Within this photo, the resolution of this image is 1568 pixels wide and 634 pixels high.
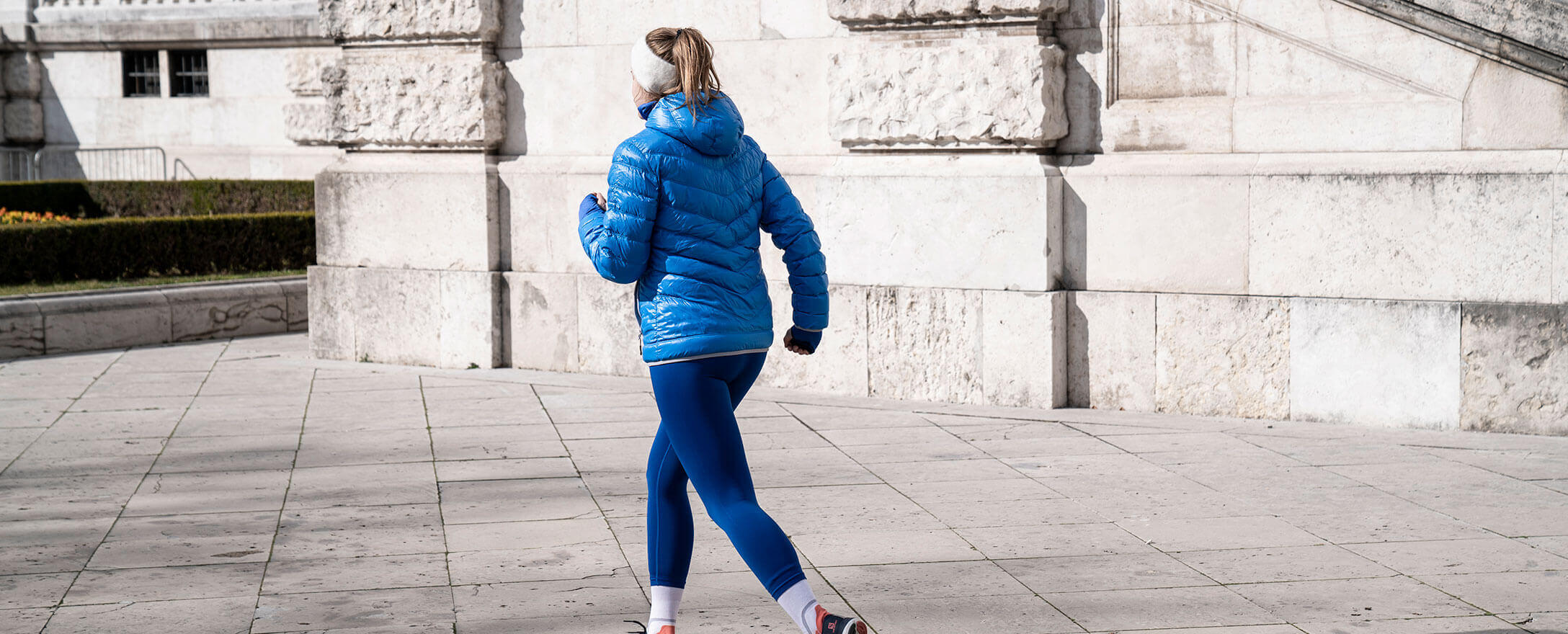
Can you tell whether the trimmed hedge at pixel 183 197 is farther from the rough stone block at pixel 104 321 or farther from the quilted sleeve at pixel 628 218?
the quilted sleeve at pixel 628 218

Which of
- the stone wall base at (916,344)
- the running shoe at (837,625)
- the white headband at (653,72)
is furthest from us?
the stone wall base at (916,344)

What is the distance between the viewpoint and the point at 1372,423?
7.28m

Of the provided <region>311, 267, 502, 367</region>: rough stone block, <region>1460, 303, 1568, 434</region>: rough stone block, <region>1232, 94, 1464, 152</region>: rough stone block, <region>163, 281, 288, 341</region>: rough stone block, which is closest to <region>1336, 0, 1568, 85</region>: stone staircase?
<region>1232, 94, 1464, 152</region>: rough stone block

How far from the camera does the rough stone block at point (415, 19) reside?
941 cm

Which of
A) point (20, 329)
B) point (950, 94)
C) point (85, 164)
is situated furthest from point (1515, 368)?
point (85, 164)

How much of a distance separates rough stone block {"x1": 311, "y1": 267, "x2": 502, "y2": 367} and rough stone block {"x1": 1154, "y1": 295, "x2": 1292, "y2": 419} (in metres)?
4.27

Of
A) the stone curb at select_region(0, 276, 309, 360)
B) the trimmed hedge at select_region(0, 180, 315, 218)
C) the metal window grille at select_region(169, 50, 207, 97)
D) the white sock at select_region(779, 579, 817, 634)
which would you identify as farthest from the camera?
the metal window grille at select_region(169, 50, 207, 97)

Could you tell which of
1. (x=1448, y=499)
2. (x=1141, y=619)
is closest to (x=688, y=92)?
(x=1141, y=619)

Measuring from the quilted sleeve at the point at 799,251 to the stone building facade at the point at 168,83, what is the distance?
1693cm

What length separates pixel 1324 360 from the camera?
7352mm

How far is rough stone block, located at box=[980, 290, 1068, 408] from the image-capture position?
781 centimetres

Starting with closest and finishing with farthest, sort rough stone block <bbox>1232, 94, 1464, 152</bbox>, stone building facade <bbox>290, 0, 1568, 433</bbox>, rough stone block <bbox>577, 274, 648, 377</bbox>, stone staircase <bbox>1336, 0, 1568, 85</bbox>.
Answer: stone staircase <bbox>1336, 0, 1568, 85</bbox> < stone building facade <bbox>290, 0, 1568, 433</bbox> < rough stone block <bbox>1232, 94, 1464, 152</bbox> < rough stone block <bbox>577, 274, 648, 377</bbox>

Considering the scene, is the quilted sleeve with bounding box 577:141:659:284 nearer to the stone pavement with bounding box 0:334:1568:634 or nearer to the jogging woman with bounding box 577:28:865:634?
the jogging woman with bounding box 577:28:865:634

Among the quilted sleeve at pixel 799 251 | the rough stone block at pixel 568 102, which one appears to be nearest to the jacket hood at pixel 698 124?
the quilted sleeve at pixel 799 251
